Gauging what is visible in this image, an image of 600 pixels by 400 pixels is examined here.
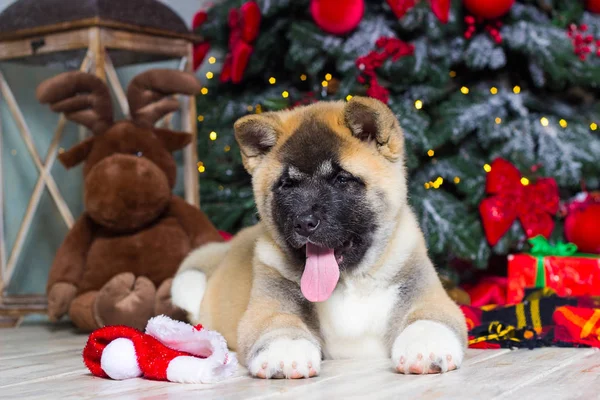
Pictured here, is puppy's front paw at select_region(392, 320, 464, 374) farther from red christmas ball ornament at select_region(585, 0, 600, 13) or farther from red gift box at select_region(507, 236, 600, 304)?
red christmas ball ornament at select_region(585, 0, 600, 13)

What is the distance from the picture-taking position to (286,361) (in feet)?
6.45

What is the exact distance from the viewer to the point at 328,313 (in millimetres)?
2273

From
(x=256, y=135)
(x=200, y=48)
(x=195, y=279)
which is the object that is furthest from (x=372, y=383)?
(x=200, y=48)

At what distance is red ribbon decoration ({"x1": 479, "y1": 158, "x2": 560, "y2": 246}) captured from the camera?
3.91m

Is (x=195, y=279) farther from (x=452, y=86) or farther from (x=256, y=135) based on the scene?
(x=452, y=86)

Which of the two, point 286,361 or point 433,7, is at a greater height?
point 433,7

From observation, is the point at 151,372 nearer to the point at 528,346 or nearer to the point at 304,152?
the point at 304,152

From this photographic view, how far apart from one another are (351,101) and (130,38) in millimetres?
1925

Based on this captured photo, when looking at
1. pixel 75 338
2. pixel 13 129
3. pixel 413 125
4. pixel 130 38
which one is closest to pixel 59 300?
pixel 75 338

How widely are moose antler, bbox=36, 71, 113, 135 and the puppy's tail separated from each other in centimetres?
87

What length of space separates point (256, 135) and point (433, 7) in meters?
1.83

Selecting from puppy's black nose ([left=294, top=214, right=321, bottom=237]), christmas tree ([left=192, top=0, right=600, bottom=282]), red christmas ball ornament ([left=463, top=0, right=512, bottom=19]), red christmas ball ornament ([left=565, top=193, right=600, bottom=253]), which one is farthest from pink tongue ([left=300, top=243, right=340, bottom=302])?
red christmas ball ornament ([left=565, top=193, right=600, bottom=253])

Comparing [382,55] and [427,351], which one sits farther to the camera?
[382,55]

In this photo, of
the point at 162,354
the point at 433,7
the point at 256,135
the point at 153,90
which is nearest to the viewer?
the point at 162,354
